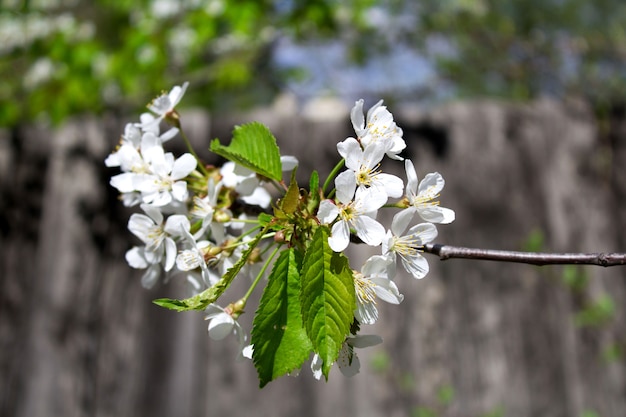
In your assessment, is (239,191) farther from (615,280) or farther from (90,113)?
(90,113)

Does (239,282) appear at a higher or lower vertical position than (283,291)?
higher

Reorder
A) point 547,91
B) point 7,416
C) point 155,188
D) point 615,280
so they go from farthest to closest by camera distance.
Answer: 1. point 547,91
2. point 615,280
3. point 7,416
4. point 155,188

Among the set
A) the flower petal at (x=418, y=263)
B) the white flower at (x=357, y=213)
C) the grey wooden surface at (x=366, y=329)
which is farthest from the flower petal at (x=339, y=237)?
the grey wooden surface at (x=366, y=329)

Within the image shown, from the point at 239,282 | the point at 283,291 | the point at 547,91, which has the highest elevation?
the point at 547,91

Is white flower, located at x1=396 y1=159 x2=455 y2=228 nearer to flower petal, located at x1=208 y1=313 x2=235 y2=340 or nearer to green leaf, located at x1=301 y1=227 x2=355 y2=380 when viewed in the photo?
green leaf, located at x1=301 y1=227 x2=355 y2=380

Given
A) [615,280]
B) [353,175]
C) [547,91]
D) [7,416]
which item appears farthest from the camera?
[547,91]

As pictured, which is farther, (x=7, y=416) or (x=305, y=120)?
(x=305, y=120)

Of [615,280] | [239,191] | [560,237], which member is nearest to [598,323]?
[615,280]
